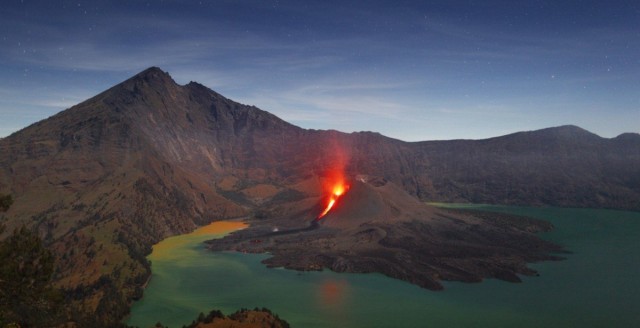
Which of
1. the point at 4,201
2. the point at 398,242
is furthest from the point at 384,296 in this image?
the point at 4,201

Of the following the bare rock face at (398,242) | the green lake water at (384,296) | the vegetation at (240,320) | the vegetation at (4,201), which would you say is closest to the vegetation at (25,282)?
the vegetation at (4,201)

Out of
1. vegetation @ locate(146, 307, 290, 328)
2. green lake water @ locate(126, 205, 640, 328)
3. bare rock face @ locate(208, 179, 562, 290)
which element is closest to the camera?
vegetation @ locate(146, 307, 290, 328)

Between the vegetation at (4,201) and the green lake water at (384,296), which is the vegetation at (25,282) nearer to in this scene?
the vegetation at (4,201)

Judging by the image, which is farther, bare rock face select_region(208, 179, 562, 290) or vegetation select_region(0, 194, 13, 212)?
bare rock face select_region(208, 179, 562, 290)

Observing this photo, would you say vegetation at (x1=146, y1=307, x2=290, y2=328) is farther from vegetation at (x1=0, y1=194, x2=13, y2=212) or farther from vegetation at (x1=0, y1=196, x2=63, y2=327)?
vegetation at (x1=0, y1=194, x2=13, y2=212)

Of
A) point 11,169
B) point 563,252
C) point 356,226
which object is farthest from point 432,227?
point 11,169

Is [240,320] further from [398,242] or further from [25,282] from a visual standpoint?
[398,242]

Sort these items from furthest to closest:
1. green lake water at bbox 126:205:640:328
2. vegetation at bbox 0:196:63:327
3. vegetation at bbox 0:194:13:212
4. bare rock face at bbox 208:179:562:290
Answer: bare rock face at bbox 208:179:562:290, green lake water at bbox 126:205:640:328, vegetation at bbox 0:196:63:327, vegetation at bbox 0:194:13:212

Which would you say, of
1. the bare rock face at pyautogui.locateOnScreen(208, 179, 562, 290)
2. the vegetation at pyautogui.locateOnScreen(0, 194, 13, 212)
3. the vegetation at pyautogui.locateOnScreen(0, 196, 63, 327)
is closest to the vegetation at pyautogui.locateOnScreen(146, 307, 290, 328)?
the vegetation at pyautogui.locateOnScreen(0, 196, 63, 327)

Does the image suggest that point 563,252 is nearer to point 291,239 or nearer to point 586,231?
point 586,231
